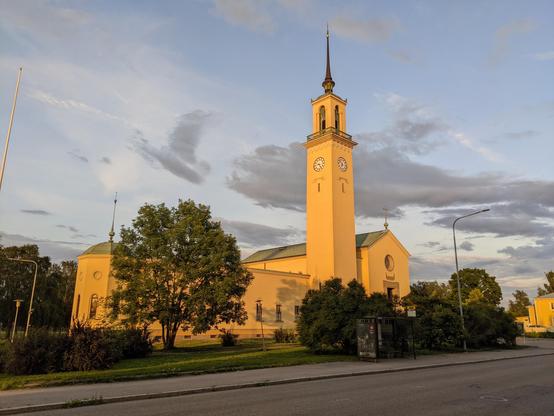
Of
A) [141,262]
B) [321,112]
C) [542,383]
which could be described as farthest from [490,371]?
[321,112]

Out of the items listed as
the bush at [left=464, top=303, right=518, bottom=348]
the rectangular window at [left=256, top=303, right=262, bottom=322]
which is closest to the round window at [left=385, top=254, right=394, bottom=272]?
the rectangular window at [left=256, top=303, right=262, bottom=322]

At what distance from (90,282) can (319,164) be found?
2556 cm

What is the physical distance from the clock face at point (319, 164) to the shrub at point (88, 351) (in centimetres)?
3392

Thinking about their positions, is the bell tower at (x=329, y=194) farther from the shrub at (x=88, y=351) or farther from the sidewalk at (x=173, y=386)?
the shrub at (x=88, y=351)

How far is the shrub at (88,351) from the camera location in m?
16.0

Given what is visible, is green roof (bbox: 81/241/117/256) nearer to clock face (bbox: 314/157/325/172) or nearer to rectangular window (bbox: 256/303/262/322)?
rectangular window (bbox: 256/303/262/322)

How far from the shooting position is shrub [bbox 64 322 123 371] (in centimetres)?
1595

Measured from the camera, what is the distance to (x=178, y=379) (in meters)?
14.2

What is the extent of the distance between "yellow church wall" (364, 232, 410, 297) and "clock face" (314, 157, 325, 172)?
1118 centimetres

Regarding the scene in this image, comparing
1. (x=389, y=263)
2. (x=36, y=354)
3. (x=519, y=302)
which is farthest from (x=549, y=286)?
(x=36, y=354)

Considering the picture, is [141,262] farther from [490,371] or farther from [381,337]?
[490,371]

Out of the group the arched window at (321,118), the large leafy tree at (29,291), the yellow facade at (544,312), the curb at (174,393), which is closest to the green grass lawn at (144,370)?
the curb at (174,393)

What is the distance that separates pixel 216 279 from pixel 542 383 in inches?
726

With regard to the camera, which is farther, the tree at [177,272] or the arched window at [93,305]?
the arched window at [93,305]
